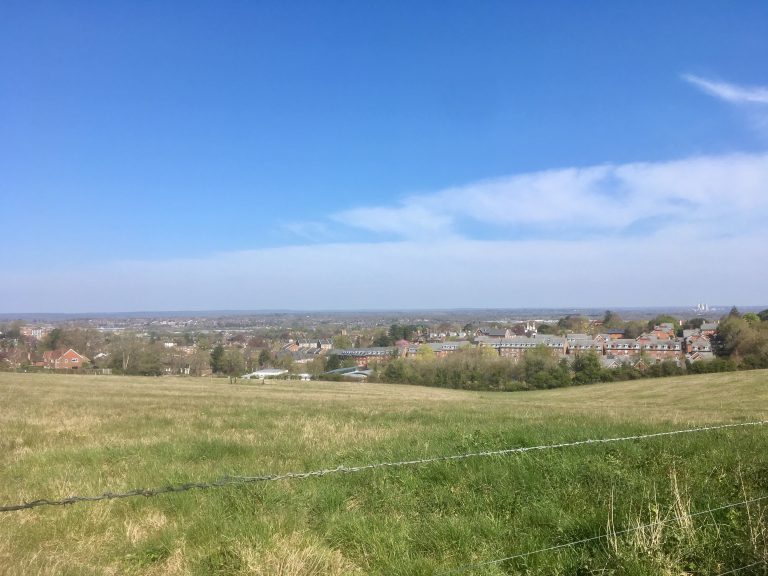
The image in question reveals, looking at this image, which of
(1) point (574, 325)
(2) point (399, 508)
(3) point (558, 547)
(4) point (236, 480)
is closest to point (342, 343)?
(1) point (574, 325)

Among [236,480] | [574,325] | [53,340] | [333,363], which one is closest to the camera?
[236,480]

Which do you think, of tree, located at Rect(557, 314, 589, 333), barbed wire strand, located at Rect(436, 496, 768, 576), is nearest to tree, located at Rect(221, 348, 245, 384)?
barbed wire strand, located at Rect(436, 496, 768, 576)

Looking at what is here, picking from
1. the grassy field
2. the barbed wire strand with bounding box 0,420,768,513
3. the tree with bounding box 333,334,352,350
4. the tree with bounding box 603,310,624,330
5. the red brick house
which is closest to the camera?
the grassy field

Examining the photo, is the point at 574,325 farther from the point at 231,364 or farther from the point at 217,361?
the point at 217,361

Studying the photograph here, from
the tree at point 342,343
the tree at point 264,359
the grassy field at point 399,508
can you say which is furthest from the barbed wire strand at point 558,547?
the tree at point 342,343

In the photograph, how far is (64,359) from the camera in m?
66.3

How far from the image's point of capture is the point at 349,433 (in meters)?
10.3

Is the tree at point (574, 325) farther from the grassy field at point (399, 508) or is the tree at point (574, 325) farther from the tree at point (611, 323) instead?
the grassy field at point (399, 508)

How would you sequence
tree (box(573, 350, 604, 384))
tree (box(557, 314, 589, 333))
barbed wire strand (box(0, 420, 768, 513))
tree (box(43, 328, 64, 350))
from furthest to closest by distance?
1. tree (box(557, 314, 589, 333))
2. tree (box(43, 328, 64, 350))
3. tree (box(573, 350, 604, 384))
4. barbed wire strand (box(0, 420, 768, 513))

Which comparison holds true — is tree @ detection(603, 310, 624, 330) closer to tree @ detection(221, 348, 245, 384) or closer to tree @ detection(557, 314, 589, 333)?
tree @ detection(557, 314, 589, 333)

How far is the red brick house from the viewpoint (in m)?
64.8

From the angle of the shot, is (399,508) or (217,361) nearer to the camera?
(399,508)

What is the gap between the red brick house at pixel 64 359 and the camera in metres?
64.8

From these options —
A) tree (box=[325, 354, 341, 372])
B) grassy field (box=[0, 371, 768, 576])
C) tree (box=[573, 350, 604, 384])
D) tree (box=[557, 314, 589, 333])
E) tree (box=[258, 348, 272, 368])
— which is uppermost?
grassy field (box=[0, 371, 768, 576])
